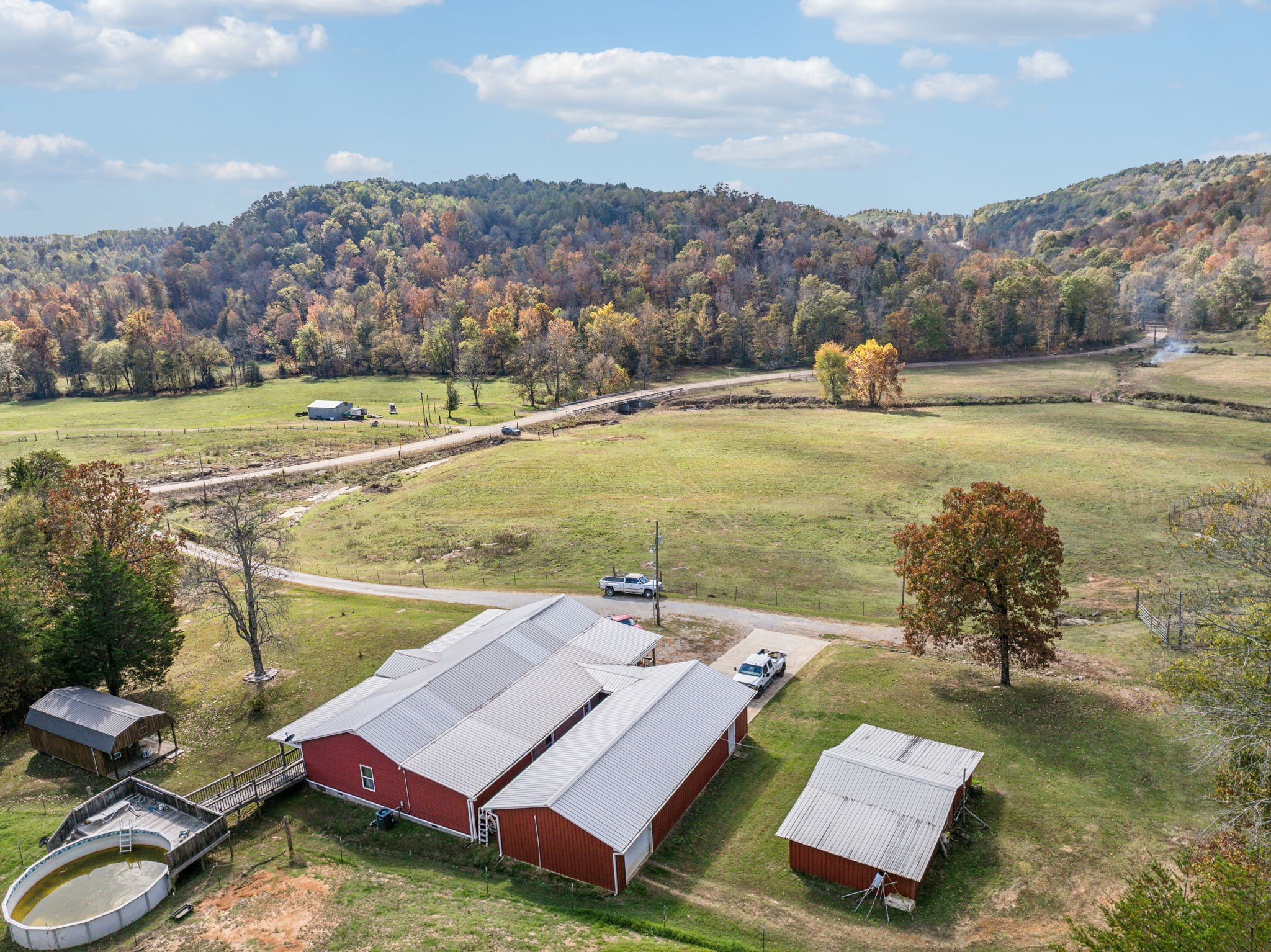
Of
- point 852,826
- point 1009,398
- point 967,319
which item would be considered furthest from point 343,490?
point 967,319

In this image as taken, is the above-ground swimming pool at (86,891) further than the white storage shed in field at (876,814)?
No

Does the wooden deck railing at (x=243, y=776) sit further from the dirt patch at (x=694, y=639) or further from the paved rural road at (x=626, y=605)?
the dirt patch at (x=694, y=639)

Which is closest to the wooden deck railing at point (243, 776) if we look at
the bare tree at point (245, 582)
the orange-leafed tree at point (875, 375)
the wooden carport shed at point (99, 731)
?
the wooden carport shed at point (99, 731)

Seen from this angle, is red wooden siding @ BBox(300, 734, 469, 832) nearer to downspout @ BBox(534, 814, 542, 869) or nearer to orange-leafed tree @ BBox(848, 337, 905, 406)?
downspout @ BBox(534, 814, 542, 869)

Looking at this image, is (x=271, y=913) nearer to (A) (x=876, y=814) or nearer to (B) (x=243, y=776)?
(B) (x=243, y=776)

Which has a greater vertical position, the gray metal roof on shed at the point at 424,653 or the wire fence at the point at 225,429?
the wire fence at the point at 225,429

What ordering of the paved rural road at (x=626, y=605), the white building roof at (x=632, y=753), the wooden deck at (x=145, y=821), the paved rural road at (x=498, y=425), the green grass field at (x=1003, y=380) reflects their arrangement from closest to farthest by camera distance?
the white building roof at (x=632, y=753), the wooden deck at (x=145, y=821), the paved rural road at (x=626, y=605), the paved rural road at (x=498, y=425), the green grass field at (x=1003, y=380)

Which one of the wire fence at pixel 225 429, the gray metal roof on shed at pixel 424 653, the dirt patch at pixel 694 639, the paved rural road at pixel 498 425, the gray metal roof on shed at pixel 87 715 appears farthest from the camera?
the wire fence at pixel 225 429

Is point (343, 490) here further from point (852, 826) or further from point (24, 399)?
point (24, 399)
